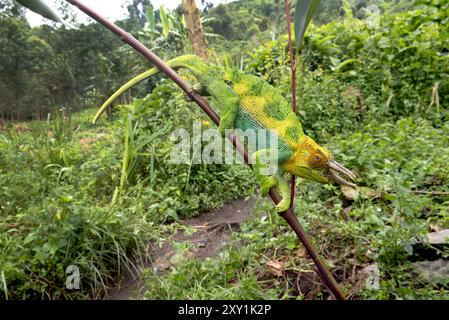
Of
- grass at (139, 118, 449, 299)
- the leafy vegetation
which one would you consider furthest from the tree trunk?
grass at (139, 118, 449, 299)

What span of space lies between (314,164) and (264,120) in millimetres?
184

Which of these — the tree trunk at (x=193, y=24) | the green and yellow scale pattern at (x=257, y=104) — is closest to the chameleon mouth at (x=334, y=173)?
the green and yellow scale pattern at (x=257, y=104)

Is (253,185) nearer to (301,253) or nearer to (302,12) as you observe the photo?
(301,253)

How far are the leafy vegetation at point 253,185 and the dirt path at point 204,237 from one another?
7cm

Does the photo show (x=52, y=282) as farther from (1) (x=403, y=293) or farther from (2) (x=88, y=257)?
(1) (x=403, y=293)

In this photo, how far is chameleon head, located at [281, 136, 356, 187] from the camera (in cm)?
76

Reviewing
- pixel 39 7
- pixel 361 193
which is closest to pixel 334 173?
pixel 39 7

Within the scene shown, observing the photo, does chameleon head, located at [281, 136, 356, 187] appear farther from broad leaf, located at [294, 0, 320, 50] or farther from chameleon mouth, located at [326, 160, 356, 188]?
broad leaf, located at [294, 0, 320, 50]

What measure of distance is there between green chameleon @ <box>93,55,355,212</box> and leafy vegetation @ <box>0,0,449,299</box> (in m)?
0.75

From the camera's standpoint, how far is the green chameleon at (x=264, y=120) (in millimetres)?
808
